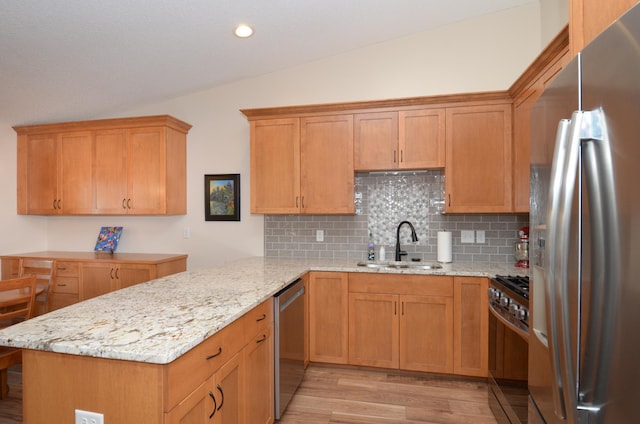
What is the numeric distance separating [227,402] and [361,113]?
100 inches

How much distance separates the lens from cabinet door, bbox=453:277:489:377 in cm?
277

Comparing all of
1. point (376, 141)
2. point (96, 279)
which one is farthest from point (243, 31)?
point (96, 279)

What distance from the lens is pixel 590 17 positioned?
3.28ft

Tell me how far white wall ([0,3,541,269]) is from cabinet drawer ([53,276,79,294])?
0.61 meters

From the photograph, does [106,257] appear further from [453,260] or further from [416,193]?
[453,260]

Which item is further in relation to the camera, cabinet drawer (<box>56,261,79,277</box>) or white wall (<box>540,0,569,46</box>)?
cabinet drawer (<box>56,261,79,277</box>)

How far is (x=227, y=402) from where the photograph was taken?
5.14 feet

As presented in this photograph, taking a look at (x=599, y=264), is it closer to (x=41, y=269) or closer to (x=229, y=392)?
(x=229, y=392)

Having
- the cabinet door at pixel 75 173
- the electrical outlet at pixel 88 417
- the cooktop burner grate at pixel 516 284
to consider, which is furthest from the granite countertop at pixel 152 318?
the cabinet door at pixel 75 173

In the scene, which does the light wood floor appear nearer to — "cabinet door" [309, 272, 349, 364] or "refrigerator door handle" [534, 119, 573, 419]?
"cabinet door" [309, 272, 349, 364]

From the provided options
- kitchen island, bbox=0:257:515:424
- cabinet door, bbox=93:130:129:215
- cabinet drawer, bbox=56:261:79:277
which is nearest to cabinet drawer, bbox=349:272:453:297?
kitchen island, bbox=0:257:515:424

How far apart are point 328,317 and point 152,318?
1811 mm

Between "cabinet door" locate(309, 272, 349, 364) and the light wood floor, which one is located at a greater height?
"cabinet door" locate(309, 272, 349, 364)

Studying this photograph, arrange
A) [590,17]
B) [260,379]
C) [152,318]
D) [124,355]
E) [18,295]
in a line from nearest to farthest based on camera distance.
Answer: [590,17], [124,355], [152,318], [260,379], [18,295]
